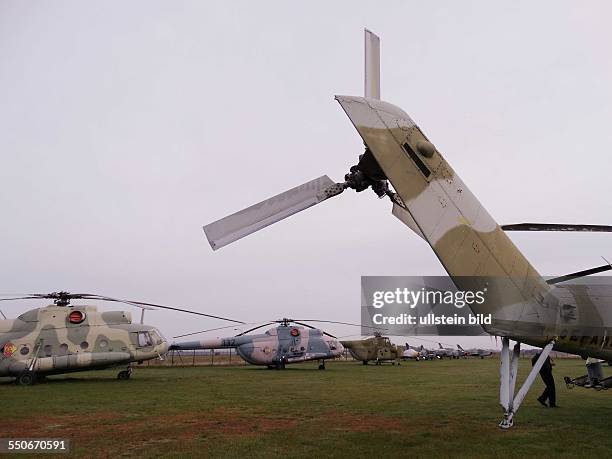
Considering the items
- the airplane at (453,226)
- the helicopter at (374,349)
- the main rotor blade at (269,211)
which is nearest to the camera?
the main rotor blade at (269,211)

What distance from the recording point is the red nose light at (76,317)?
24.7m

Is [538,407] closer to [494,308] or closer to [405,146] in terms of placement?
[494,308]

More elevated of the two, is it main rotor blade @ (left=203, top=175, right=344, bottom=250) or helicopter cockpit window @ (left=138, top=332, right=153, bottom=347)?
main rotor blade @ (left=203, top=175, right=344, bottom=250)

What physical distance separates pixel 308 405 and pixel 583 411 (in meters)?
7.40

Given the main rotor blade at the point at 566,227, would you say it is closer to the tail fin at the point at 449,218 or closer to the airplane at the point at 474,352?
the tail fin at the point at 449,218

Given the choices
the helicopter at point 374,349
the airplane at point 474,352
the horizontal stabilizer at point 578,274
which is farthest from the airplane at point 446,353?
the horizontal stabilizer at point 578,274

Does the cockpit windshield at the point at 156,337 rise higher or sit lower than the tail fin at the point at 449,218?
lower

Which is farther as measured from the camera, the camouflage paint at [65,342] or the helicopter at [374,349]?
the helicopter at [374,349]

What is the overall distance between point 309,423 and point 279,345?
83.1 ft

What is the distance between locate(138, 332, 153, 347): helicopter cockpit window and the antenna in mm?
20402

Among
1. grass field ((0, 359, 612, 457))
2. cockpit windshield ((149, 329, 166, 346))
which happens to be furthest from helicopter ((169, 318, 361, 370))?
grass field ((0, 359, 612, 457))

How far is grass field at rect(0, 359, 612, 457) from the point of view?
9.01 metres

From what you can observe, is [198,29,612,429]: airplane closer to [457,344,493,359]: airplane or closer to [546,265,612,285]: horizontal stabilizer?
[546,265,612,285]: horizontal stabilizer

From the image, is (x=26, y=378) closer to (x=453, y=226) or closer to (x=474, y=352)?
(x=453, y=226)
